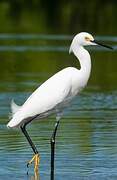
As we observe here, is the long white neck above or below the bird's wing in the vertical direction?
above

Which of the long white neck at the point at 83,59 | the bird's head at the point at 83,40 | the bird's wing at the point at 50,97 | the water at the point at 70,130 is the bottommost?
the water at the point at 70,130

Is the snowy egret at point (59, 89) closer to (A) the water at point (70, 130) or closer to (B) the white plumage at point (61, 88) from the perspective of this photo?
(B) the white plumage at point (61, 88)

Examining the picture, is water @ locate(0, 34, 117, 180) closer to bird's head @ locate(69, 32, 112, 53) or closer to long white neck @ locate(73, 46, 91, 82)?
long white neck @ locate(73, 46, 91, 82)

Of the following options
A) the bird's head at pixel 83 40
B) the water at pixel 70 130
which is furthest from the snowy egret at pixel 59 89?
the water at pixel 70 130

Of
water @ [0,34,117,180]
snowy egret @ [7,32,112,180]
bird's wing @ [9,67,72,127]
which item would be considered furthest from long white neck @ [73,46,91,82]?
water @ [0,34,117,180]

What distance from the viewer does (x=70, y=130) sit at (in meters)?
16.7

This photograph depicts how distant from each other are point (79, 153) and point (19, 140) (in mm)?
1667

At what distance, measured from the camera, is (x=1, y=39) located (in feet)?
135

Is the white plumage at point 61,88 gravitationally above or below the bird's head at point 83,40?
below

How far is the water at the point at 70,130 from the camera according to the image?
13.4 meters

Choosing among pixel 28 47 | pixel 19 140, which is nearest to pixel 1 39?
pixel 28 47

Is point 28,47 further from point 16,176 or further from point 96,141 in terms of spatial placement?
point 16,176

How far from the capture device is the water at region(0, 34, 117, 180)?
13.4 m

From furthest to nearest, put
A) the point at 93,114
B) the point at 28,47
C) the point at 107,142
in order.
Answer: the point at 28,47, the point at 93,114, the point at 107,142
